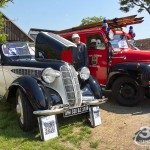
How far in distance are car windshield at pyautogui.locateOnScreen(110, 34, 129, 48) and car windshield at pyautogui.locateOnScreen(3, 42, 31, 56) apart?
98.6 inches

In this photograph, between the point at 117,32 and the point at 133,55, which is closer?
the point at 133,55

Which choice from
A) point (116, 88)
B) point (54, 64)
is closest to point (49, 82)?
point (54, 64)

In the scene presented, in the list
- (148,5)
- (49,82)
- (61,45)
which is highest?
(148,5)

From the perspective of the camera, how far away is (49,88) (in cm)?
527

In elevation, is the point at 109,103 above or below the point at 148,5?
below

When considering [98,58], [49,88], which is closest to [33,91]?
[49,88]

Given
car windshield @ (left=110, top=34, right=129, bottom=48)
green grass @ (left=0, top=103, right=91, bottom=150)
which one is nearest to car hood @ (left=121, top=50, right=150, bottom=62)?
car windshield @ (left=110, top=34, right=129, bottom=48)

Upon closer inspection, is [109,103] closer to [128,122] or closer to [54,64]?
[128,122]

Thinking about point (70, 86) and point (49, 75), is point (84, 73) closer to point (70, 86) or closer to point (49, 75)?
point (70, 86)

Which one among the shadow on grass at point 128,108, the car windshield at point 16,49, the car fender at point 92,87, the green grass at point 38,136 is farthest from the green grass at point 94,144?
A: the car windshield at point 16,49

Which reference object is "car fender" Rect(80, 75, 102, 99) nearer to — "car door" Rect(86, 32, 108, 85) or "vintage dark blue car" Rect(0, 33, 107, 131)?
"vintage dark blue car" Rect(0, 33, 107, 131)

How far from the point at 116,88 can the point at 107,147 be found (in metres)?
2.78

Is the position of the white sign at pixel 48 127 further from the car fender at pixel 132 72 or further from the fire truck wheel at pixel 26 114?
the car fender at pixel 132 72

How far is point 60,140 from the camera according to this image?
15.9ft
